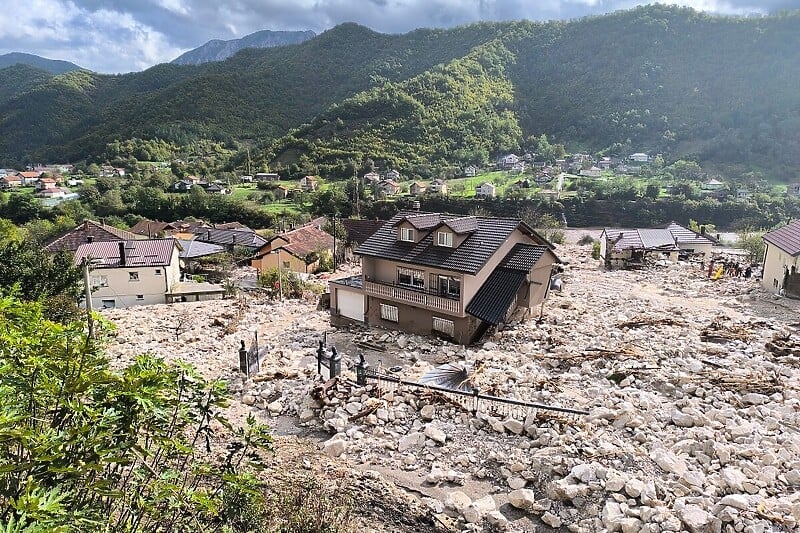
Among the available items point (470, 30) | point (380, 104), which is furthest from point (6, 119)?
point (470, 30)

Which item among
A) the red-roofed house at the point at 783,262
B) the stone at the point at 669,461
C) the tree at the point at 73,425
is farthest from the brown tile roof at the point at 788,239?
the tree at the point at 73,425

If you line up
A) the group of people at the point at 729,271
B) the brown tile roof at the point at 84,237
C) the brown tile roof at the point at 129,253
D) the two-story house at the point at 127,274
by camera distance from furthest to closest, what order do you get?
the brown tile roof at the point at 84,237, the group of people at the point at 729,271, the brown tile roof at the point at 129,253, the two-story house at the point at 127,274

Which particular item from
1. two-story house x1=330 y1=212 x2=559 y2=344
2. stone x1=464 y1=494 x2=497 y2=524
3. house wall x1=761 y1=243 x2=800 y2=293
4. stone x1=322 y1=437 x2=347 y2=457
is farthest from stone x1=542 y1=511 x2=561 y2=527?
house wall x1=761 y1=243 x2=800 y2=293

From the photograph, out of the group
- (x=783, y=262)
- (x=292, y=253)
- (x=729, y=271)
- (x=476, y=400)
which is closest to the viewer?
(x=476, y=400)

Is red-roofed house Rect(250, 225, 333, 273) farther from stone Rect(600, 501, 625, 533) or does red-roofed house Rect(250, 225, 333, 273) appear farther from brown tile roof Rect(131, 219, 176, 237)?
stone Rect(600, 501, 625, 533)

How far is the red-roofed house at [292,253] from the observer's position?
1768 inches

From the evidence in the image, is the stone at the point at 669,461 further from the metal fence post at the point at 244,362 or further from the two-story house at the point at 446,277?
→ the metal fence post at the point at 244,362

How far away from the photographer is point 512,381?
14.8 metres

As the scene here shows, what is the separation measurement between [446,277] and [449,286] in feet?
1.31

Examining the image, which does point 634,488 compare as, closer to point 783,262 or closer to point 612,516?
point 612,516

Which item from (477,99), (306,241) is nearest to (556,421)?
(306,241)

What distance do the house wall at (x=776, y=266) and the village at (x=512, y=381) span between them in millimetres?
128

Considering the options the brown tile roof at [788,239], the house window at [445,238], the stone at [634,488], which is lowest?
the stone at [634,488]

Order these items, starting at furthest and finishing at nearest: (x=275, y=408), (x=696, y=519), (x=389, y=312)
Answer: (x=389, y=312), (x=275, y=408), (x=696, y=519)
